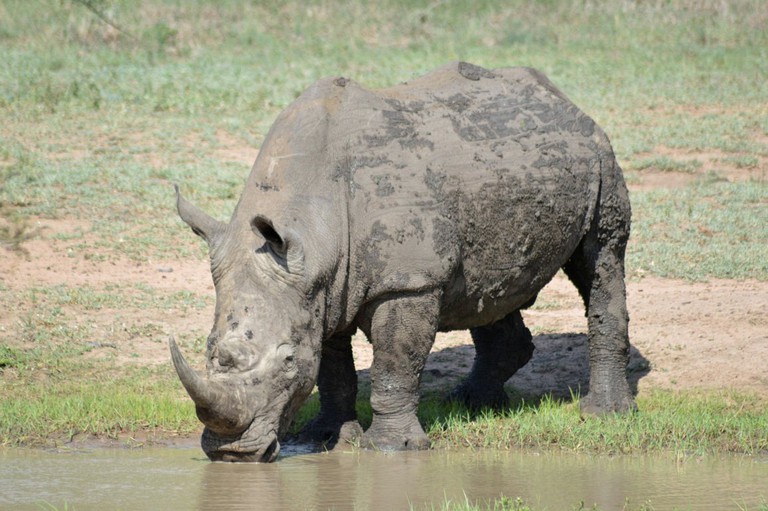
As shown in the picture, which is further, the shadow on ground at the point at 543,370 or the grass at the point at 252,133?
the shadow on ground at the point at 543,370

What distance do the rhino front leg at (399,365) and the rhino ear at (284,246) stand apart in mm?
717

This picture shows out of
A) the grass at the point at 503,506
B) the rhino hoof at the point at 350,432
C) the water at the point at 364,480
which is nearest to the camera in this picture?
the grass at the point at 503,506

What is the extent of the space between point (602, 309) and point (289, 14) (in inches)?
555

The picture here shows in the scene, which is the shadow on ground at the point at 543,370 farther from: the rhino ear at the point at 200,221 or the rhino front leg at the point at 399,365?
the rhino ear at the point at 200,221

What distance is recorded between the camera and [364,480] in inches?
286

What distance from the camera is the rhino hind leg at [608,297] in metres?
9.03

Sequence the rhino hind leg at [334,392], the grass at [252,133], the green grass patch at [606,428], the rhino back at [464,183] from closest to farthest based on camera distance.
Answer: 1. the rhino back at [464,183]
2. the green grass patch at [606,428]
3. the rhino hind leg at [334,392]
4. the grass at [252,133]

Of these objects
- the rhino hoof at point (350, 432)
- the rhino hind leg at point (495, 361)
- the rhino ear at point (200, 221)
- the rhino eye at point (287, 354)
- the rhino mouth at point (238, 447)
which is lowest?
the rhino hoof at point (350, 432)

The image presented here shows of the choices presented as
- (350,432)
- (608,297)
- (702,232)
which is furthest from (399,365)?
(702,232)

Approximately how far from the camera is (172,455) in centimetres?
790

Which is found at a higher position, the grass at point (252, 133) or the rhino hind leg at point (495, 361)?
the grass at point (252, 133)

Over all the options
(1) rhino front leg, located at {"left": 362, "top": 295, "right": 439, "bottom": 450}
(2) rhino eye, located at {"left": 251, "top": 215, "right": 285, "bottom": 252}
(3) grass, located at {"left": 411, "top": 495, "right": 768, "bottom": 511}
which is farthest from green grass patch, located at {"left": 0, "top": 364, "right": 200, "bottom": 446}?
(3) grass, located at {"left": 411, "top": 495, "right": 768, "bottom": 511}

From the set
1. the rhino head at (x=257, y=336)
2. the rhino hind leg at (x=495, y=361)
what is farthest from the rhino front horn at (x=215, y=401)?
the rhino hind leg at (x=495, y=361)

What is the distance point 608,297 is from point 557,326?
189 cm
